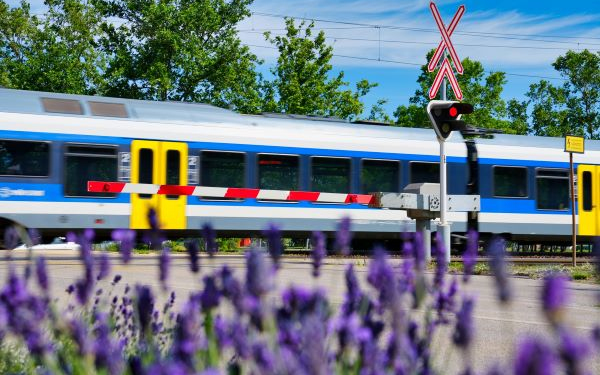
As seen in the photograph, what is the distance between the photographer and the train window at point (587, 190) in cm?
2125

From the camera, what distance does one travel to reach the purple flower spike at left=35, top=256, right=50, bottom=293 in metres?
2.43

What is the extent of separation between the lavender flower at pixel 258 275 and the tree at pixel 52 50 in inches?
1416

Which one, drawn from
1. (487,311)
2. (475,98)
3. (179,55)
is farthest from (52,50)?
(487,311)

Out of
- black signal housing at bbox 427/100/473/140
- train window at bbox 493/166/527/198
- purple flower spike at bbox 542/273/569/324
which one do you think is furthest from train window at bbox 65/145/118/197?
purple flower spike at bbox 542/273/569/324

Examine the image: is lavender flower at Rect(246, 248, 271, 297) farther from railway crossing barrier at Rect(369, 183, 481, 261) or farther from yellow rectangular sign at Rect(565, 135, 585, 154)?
yellow rectangular sign at Rect(565, 135, 585, 154)

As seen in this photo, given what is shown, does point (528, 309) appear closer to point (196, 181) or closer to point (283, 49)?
point (196, 181)

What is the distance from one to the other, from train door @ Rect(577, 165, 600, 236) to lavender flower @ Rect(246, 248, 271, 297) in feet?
67.5

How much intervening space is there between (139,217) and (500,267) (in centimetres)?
1446

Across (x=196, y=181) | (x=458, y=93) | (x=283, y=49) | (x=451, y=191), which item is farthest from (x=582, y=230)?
(x=283, y=49)

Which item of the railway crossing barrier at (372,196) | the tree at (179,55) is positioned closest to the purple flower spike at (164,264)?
the railway crossing barrier at (372,196)

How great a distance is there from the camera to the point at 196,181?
54.4ft

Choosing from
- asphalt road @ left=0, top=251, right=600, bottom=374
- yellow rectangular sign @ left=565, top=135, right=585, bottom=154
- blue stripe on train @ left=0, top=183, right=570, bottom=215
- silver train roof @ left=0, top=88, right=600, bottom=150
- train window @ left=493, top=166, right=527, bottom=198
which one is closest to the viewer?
asphalt road @ left=0, top=251, right=600, bottom=374

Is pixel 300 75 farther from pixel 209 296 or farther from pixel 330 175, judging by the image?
pixel 209 296

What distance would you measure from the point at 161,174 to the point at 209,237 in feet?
45.0
